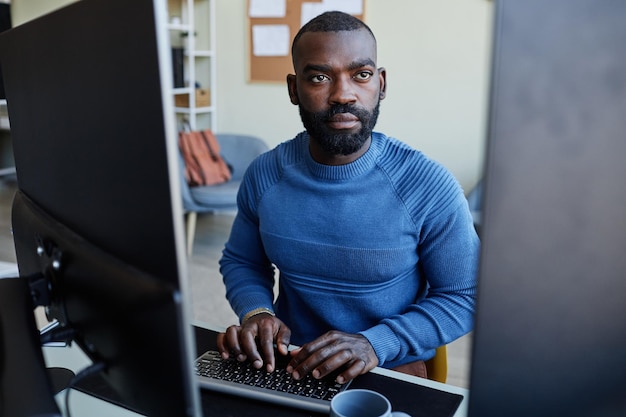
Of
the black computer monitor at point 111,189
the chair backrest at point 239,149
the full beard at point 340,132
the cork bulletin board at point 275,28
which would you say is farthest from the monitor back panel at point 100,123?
the cork bulletin board at point 275,28

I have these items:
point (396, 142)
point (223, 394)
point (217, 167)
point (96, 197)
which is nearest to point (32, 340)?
point (96, 197)

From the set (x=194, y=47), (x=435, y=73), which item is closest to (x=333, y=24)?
(x=435, y=73)

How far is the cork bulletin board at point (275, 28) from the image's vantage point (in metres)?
4.14

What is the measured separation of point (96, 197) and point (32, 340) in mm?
170

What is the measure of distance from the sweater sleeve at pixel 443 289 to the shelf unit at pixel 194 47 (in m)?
3.59

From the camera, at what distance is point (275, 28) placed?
432 centimetres

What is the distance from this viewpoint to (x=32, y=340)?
0.63 metres

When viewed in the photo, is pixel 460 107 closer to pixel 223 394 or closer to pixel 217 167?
pixel 217 167

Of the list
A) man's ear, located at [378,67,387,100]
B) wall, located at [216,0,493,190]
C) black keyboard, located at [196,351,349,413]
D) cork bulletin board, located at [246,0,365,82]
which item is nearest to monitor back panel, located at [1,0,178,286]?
black keyboard, located at [196,351,349,413]

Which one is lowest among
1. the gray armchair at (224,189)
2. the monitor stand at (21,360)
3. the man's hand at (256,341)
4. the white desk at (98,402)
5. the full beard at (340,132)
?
the gray armchair at (224,189)

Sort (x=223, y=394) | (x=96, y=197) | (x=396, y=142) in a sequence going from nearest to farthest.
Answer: (x=96, y=197), (x=223, y=394), (x=396, y=142)

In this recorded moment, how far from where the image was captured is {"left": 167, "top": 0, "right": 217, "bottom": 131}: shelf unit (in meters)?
4.48

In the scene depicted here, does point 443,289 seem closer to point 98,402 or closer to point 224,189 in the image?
point 98,402

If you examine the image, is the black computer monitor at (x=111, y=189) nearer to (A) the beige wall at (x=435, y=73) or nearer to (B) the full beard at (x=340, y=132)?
(B) the full beard at (x=340, y=132)
